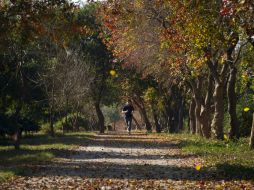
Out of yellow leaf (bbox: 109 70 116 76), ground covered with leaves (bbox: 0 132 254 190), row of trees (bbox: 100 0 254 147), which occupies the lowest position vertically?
ground covered with leaves (bbox: 0 132 254 190)

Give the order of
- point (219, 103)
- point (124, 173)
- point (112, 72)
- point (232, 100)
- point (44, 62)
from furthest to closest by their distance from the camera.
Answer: point (112, 72), point (44, 62), point (219, 103), point (232, 100), point (124, 173)

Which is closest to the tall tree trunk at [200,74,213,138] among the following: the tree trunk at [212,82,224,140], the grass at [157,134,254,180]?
the tree trunk at [212,82,224,140]

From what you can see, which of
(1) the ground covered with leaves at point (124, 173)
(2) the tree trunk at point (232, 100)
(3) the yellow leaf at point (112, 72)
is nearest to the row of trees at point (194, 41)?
(2) the tree trunk at point (232, 100)

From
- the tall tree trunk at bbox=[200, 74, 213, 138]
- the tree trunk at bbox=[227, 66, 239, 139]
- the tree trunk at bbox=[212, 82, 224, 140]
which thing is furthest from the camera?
the tall tree trunk at bbox=[200, 74, 213, 138]

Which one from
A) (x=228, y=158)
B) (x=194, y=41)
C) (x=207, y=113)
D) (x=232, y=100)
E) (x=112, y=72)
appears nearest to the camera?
(x=194, y=41)

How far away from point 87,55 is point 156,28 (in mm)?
23540

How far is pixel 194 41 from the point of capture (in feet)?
56.2

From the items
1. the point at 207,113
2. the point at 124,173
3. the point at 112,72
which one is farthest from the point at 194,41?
the point at 112,72

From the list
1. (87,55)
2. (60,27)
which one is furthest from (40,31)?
(87,55)

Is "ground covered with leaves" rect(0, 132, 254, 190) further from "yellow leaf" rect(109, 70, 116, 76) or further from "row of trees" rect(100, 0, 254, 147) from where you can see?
"yellow leaf" rect(109, 70, 116, 76)

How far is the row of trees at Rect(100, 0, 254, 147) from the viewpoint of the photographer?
16.3 m

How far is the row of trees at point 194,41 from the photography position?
1634 cm

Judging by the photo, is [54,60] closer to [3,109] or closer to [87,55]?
[3,109]

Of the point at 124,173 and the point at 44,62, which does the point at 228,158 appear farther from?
the point at 44,62
